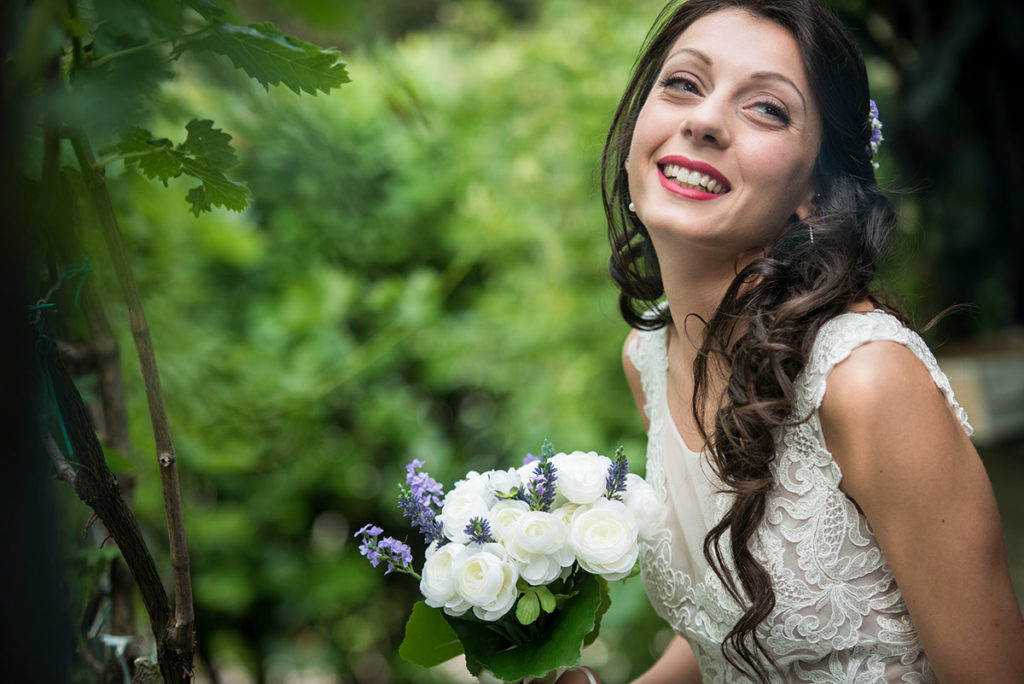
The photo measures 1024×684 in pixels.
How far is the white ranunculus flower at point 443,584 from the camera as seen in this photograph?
1.14 metres

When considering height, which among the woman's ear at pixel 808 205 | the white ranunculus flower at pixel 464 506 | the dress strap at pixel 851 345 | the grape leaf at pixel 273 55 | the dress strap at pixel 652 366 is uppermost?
the grape leaf at pixel 273 55

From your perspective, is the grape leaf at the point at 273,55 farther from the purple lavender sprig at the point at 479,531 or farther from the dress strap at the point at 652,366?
the dress strap at the point at 652,366

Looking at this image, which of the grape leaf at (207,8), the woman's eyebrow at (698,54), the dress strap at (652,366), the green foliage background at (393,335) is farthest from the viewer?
the green foliage background at (393,335)

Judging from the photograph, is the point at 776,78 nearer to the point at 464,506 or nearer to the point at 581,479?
the point at 581,479

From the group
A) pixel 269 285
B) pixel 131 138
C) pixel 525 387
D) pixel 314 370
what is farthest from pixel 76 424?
pixel 269 285

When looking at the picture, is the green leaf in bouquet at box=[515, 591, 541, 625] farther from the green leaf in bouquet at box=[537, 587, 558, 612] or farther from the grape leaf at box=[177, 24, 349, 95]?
the grape leaf at box=[177, 24, 349, 95]

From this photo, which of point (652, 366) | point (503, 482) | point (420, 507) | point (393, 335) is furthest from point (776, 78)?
point (393, 335)

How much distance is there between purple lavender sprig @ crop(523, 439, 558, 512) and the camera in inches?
48.4

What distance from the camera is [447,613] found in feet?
3.89

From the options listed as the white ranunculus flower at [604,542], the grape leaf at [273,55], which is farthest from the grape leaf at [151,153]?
the white ranunculus flower at [604,542]

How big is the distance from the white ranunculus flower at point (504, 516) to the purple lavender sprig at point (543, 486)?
17 millimetres

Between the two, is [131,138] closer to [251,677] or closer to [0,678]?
[0,678]

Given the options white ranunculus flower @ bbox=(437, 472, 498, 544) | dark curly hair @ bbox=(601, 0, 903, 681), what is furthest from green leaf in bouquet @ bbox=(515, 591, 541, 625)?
dark curly hair @ bbox=(601, 0, 903, 681)

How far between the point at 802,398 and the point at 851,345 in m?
0.12
